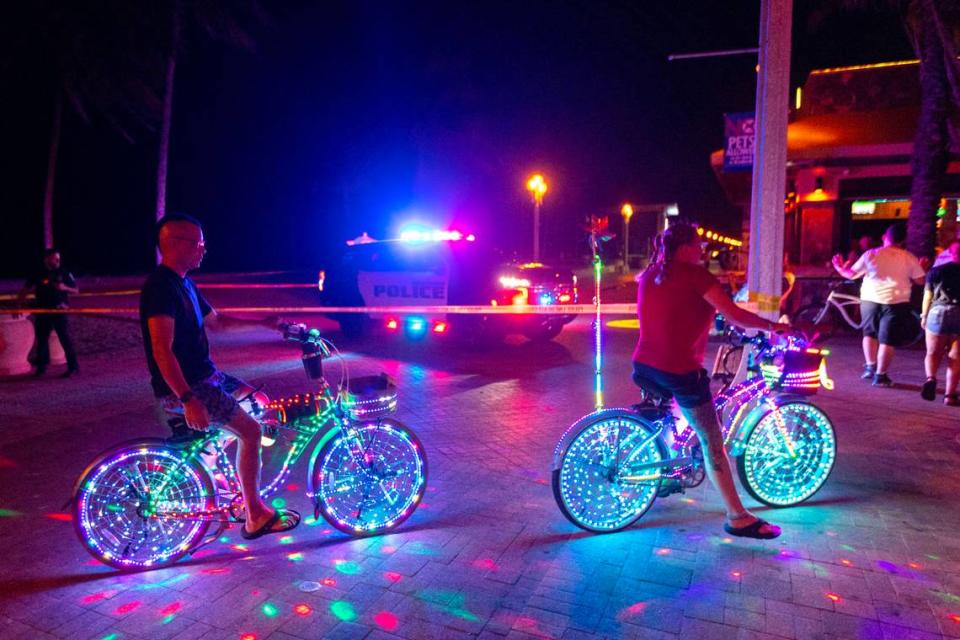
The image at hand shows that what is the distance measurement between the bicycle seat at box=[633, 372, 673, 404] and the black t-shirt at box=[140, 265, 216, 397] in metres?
2.64

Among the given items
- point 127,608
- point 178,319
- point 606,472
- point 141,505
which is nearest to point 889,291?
point 606,472

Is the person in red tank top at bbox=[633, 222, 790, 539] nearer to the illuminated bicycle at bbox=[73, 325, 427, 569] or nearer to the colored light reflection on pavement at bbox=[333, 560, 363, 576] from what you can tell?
the illuminated bicycle at bbox=[73, 325, 427, 569]

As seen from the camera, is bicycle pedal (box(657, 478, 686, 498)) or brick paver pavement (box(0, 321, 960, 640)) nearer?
brick paver pavement (box(0, 321, 960, 640))

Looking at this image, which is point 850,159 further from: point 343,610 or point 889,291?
point 343,610

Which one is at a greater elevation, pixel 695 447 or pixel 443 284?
pixel 443 284

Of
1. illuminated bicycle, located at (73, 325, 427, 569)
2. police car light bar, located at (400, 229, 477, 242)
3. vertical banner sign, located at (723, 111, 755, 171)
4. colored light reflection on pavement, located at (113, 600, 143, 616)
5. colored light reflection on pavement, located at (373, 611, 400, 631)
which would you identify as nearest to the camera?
colored light reflection on pavement, located at (373, 611, 400, 631)

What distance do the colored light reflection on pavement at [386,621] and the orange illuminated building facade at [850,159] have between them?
543 inches

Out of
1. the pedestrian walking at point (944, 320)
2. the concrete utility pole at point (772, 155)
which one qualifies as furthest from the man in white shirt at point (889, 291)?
the concrete utility pole at point (772, 155)

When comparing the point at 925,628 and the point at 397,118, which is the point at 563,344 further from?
the point at 397,118

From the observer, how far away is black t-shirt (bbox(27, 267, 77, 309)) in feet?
28.8

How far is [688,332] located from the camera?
12.8 ft

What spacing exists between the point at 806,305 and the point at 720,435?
1042cm

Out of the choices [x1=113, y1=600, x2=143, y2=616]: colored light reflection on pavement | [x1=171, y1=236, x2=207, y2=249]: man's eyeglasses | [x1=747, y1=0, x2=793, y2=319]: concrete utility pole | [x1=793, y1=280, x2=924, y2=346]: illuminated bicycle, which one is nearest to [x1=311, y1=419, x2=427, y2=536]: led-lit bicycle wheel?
[x1=113, y1=600, x2=143, y2=616]: colored light reflection on pavement

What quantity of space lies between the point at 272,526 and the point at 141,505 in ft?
2.49
